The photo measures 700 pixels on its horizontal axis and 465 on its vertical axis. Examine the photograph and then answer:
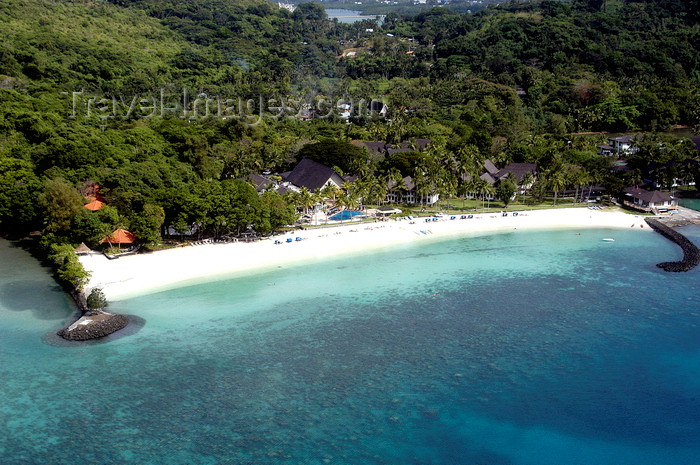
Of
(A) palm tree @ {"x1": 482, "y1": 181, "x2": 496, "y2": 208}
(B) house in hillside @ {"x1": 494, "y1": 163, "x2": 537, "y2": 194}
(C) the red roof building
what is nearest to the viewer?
(C) the red roof building

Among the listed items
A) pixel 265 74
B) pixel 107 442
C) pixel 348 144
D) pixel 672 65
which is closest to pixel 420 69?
pixel 265 74

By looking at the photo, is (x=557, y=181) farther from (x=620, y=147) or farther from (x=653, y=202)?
(x=620, y=147)

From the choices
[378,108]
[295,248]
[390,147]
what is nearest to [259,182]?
[295,248]

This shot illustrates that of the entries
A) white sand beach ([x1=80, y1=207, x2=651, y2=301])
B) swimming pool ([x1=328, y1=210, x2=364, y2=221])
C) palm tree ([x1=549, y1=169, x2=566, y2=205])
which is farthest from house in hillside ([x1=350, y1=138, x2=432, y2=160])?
white sand beach ([x1=80, y1=207, x2=651, y2=301])

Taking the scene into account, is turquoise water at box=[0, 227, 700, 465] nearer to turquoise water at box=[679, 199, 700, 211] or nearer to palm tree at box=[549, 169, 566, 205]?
palm tree at box=[549, 169, 566, 205]

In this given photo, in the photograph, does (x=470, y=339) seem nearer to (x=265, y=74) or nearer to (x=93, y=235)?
(x=93, y=235)
